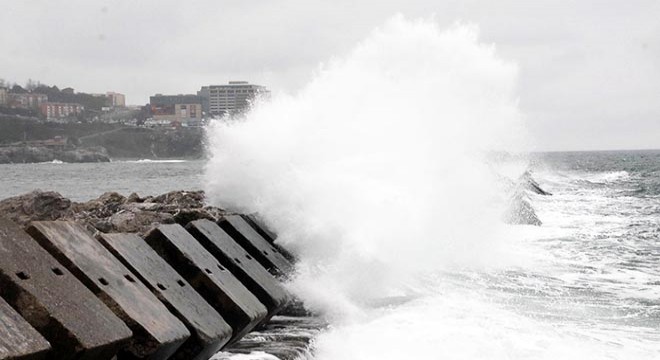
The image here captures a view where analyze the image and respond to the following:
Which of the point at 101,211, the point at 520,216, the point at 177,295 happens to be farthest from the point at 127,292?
the point at 520,216

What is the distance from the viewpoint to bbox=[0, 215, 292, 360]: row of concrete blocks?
4.25m

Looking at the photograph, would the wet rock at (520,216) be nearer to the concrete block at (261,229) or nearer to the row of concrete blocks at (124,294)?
the concrete block at (261,229)

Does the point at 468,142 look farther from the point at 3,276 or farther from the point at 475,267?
the point at 3,276

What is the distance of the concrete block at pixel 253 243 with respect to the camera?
350 inches

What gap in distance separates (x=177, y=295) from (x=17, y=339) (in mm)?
2126

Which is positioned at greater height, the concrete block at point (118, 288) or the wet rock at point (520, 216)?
the concrete block at point (118, 288)

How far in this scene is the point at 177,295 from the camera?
5930 mm

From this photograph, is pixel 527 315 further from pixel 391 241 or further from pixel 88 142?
pixel 88 142

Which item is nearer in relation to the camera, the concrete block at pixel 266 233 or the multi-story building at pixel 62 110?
the concrete block at pixel 266 233

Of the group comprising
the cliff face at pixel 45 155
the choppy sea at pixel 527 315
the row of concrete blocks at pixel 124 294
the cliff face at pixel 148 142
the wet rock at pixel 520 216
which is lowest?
the cliff face at pixel 45 155

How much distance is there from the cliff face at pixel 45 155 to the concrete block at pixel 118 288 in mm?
98944

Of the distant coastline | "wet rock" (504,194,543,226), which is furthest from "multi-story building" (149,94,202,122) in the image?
"wet rock" (504,194,543,226)

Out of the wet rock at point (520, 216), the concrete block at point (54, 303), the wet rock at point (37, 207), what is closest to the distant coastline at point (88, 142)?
the wet rock at point (520, 216)

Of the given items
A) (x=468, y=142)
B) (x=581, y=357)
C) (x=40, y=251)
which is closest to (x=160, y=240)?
(x=40, y=251)
